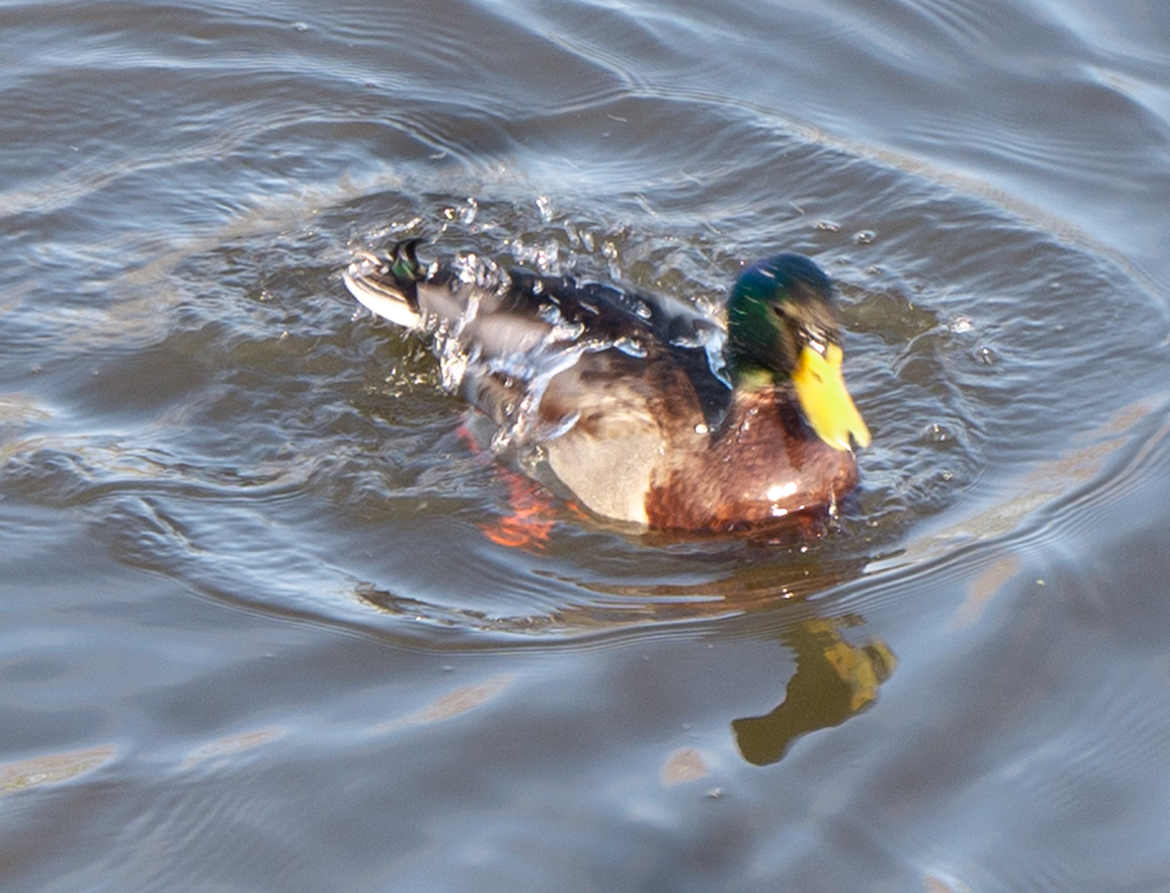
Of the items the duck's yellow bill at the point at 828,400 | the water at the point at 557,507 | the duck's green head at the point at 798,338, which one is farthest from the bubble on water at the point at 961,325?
the duck's yellow bill at the point at 828,400

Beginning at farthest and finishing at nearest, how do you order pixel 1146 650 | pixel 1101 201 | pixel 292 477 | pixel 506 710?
pixel 1101 201 < pixel 292 477 < pixel 1146 650 < pixel 506 710

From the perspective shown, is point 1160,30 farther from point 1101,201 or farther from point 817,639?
point 817,639

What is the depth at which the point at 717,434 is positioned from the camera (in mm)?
5281

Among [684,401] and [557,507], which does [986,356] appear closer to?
[684,401]

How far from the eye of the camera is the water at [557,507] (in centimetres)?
382

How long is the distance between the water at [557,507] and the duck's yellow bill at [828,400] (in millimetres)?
385

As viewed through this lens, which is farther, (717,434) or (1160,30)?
(1160,30)

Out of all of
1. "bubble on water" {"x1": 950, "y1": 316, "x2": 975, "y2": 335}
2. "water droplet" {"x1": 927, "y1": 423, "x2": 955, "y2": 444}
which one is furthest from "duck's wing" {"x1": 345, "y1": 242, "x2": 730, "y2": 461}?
"bubble on water" {"x1": 950, "y1": 316, "x2": 975, "y2": 335}

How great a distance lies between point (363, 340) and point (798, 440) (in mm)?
1716

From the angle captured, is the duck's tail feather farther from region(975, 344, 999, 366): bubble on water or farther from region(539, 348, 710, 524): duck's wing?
region(975, 344, 999, 366): bubble on water

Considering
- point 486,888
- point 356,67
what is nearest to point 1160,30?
point 356,67

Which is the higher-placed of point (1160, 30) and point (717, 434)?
point (1160, 30)

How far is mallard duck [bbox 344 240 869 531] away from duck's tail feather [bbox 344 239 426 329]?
1.57 ft

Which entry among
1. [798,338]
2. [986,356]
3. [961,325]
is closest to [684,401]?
[798,338]
